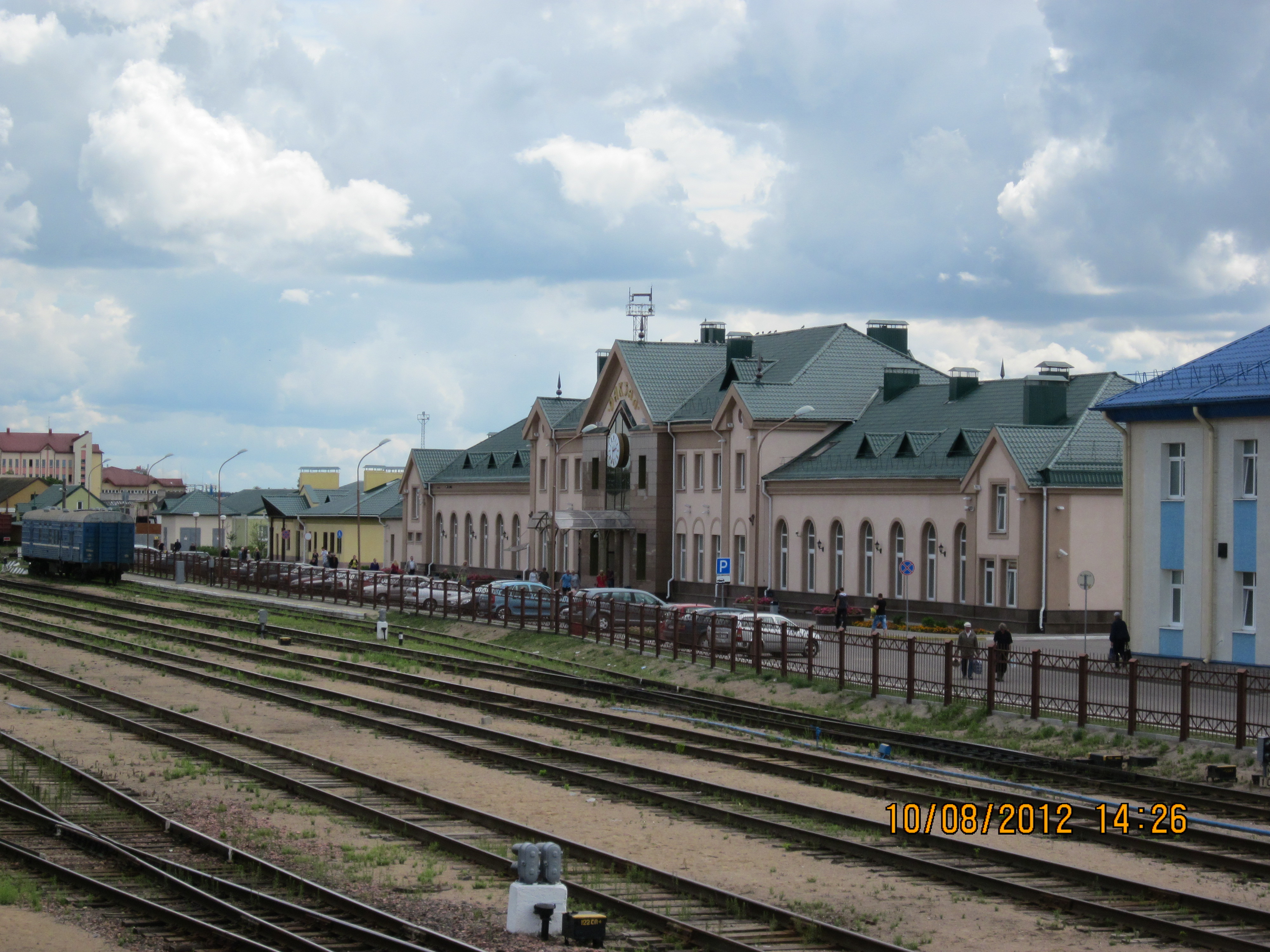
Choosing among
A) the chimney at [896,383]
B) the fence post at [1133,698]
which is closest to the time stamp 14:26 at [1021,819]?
the fence post at [1133,698]

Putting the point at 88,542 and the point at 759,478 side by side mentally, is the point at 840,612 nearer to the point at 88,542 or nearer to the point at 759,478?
the point at 759,478

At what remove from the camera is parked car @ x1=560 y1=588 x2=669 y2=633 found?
39.8 m

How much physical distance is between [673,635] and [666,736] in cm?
1264

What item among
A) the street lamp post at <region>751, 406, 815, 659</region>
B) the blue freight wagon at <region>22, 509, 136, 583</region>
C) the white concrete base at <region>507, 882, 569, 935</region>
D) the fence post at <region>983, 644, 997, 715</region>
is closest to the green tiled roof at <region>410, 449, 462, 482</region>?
the blue freight wagon at <region>22, 509, 136, 583</region>

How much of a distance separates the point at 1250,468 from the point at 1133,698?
11.5 metres

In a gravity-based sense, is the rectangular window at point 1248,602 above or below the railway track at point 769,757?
above

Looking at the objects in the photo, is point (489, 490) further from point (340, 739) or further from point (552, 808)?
point (552, 808)

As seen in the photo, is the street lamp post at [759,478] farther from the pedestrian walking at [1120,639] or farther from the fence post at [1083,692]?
the fence post at [1083,692]

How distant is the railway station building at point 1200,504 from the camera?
32938mm

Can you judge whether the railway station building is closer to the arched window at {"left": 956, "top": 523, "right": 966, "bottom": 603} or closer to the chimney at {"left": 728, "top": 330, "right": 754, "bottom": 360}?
the arched window at {"left": 956, "top": 523, "right": 966, "bottom": 603}

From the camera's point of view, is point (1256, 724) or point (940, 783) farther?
point (1256, 724)

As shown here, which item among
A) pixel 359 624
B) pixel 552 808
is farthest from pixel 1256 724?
pixel 359 624

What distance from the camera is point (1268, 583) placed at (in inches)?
1267

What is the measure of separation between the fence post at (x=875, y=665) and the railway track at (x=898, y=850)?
28.0ft
